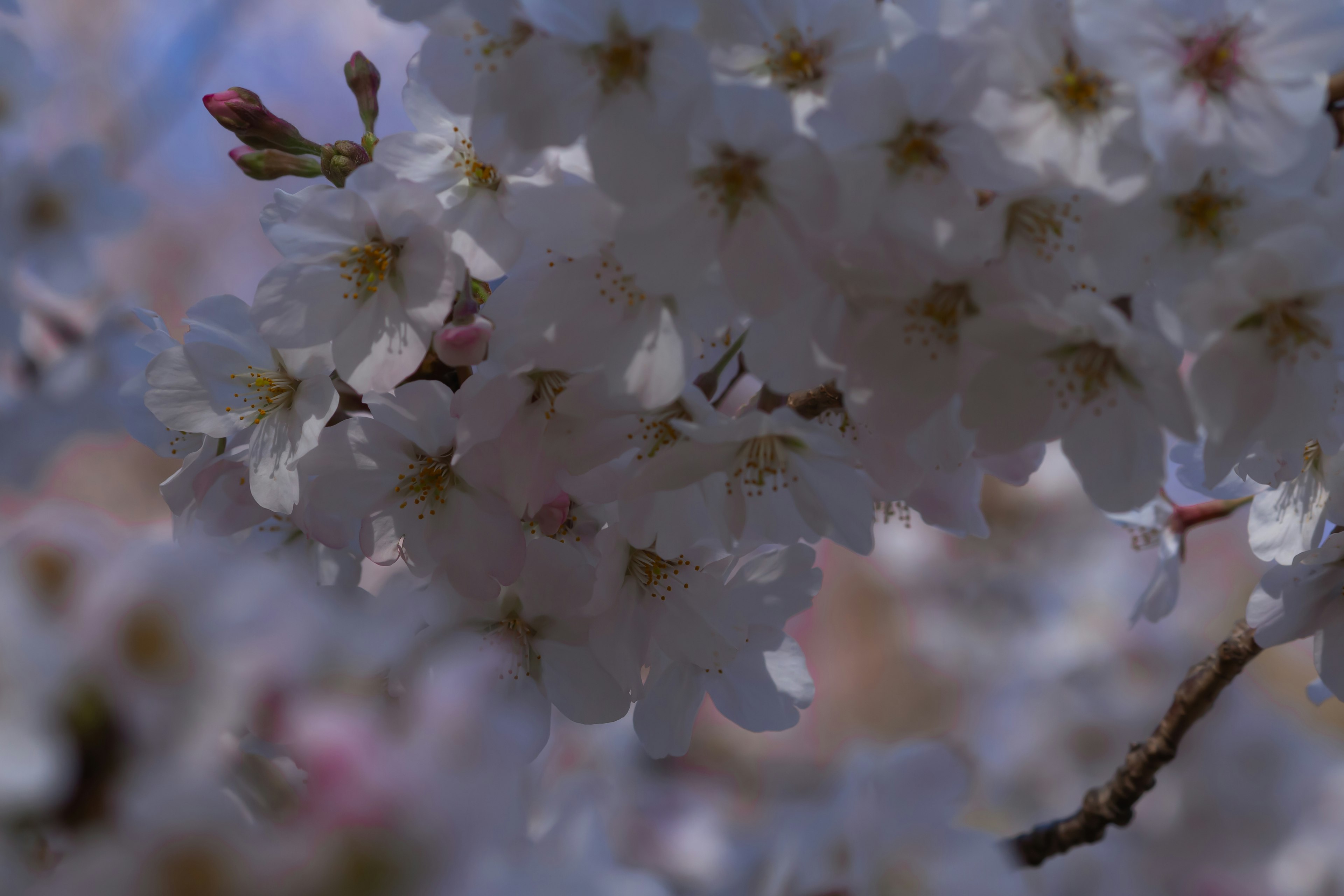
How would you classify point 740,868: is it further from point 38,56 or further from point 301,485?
point 38,56

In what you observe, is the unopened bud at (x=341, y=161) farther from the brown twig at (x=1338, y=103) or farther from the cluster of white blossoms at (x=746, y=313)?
the brown twig at (x=1338, y=103)

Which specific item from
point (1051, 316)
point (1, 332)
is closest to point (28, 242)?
point (1, 332)

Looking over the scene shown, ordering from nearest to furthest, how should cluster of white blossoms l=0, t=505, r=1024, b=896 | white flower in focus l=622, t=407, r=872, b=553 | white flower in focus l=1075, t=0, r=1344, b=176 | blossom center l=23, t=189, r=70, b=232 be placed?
cluster of white blossoms l=0, t=505, r=1024, b=896 < white flower in focus l=1075, t=0, r=1344, b=176 < white flower in focus l=622, t=407, r=872, b=553 < blossom center l=23, t=189, r=70, b=232

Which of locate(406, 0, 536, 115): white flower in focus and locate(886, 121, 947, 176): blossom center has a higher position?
locate(886, 121, 947, 176): blossom center

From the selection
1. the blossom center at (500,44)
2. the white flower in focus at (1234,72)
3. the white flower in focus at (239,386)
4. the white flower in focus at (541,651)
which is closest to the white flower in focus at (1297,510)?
the white flower in focus at (1234,72)

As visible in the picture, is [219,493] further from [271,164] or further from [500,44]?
[500,44]

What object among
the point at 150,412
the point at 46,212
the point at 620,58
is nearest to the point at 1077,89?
the point at 620,58

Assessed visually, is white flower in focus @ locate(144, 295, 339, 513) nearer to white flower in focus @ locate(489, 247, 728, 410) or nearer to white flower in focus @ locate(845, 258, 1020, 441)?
white flower in focus @ locate(489, 247, 728, 410)

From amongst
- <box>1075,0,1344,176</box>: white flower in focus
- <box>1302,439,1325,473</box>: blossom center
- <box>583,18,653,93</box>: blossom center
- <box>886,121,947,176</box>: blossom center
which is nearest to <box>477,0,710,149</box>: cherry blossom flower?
<box>583,18,653,93</box>: blossom center
